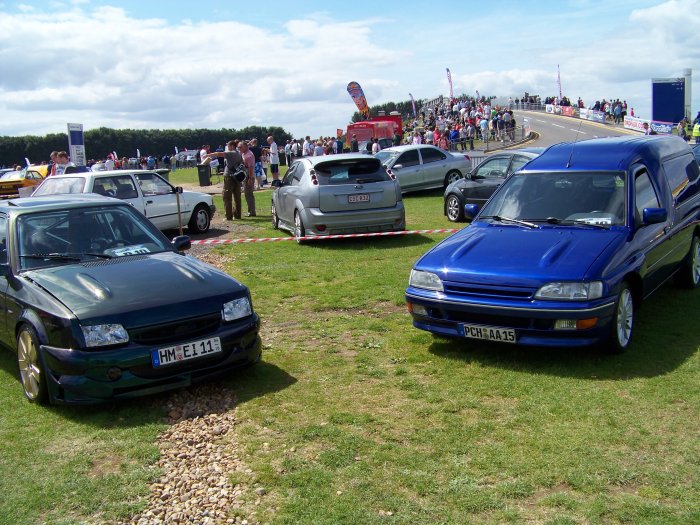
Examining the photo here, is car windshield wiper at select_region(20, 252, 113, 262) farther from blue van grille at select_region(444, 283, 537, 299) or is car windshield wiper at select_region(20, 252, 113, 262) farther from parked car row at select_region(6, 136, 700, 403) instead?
blue van grille at select_region(444, 283, 537, 299)

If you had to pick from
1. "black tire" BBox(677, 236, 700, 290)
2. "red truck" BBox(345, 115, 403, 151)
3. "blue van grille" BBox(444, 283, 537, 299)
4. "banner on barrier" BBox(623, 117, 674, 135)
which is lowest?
"black tire" BBox(677, 236, 700, 290)

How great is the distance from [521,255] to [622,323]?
3.48 ft

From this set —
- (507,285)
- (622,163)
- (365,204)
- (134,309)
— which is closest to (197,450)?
(134,309)

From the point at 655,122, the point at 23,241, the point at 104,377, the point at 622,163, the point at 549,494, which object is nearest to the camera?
the point at 549,494

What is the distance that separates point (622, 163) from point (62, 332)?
5.70 m

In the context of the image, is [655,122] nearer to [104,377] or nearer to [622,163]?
[622,163]

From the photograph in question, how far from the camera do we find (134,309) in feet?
18.0

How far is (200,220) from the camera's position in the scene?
16156mm

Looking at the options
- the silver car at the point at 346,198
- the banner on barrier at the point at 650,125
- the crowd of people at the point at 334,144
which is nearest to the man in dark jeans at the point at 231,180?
the crowd of people at the point at 334,144

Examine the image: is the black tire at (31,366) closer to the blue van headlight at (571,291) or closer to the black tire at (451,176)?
the blue van headlight at (571,291)

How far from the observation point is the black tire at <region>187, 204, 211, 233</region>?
1605cm

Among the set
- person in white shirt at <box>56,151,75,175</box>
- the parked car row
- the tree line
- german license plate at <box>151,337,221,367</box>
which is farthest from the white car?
the tree line

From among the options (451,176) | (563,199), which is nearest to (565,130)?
(451,176)

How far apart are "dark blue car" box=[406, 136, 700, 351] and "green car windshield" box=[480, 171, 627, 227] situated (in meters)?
0.01
